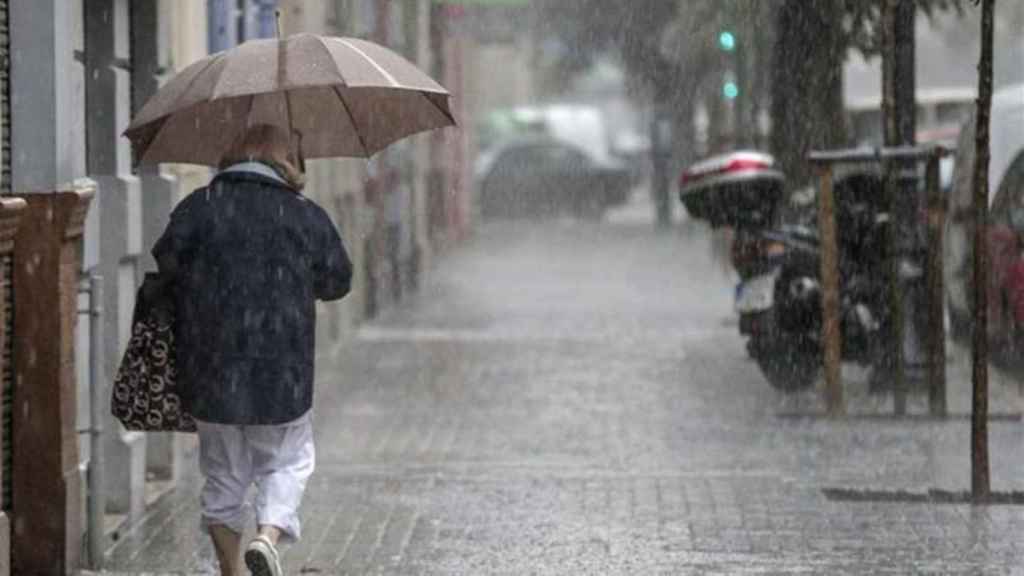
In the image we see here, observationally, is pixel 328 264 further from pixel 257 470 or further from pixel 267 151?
pixel 257 470

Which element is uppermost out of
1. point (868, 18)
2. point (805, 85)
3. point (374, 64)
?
point (868, 18)

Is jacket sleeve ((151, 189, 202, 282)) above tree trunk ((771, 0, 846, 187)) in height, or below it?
below

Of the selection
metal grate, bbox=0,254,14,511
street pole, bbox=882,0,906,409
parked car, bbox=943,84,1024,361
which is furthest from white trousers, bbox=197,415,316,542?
parked car, bbox=943,84,1024,361

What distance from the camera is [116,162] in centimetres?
1141

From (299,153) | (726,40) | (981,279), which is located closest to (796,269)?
(981,279)

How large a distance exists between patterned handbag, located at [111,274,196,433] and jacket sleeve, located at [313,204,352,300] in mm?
462

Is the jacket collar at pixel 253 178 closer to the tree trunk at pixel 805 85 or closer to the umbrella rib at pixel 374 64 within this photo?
the umbrella rib at pixel 374 64

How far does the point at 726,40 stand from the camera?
818 inches

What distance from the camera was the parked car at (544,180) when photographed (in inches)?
1950

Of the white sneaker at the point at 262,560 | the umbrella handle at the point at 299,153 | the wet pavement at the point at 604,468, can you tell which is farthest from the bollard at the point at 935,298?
the white sneaker at the point at 262,560

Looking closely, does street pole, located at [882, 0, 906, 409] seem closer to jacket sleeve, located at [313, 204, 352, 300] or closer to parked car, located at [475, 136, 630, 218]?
jacket sleeve, located at [313, 204, 352, 300]

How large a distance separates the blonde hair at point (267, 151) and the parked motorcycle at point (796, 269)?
732 centimetres

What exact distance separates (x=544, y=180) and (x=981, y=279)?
39942mm

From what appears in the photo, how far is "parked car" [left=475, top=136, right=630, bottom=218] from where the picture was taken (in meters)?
49.5
